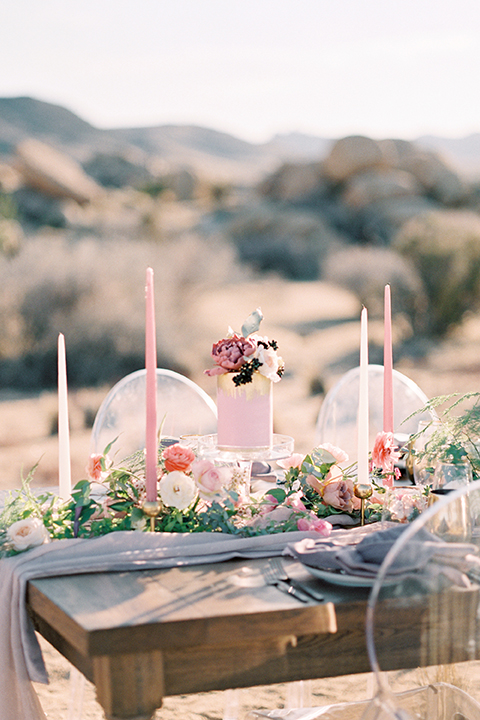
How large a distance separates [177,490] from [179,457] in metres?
0.11

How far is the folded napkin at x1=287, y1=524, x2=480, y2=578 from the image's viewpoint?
2.66 feet

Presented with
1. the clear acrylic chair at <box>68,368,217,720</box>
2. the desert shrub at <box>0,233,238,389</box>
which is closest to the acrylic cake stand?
the clear acrylic chair at <box>68,368,217,720</box>

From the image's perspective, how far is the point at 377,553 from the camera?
111cm

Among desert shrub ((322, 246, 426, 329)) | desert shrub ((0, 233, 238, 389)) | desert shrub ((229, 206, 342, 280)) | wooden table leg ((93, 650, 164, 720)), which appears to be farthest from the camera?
desert shrub ((229, 206, 342, 280))

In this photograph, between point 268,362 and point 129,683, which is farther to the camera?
point 268,362

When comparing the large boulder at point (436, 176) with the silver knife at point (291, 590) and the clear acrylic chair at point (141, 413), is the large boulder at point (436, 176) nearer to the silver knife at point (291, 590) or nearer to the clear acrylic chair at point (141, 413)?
the clear acrylic chair at point (141, 413)

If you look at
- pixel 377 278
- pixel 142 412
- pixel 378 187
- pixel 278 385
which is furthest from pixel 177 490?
pixel 378 187

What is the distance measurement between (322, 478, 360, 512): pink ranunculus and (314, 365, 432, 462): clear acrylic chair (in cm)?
92

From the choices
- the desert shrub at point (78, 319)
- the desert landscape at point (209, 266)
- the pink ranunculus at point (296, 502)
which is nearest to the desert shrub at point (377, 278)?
the desert landscape at point (209, 266)

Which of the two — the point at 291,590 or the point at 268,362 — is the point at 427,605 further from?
the point at 268,362

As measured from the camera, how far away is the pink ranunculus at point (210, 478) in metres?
1.32

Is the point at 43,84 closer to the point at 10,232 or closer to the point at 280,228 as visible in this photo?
the point at 280,228

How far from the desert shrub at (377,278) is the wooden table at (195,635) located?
405 inches

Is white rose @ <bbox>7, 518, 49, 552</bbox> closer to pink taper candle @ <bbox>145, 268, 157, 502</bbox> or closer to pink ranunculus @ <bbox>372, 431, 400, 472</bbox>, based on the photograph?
pink taper candle @ <bbox>145, 268, 157, 502</bbox>
